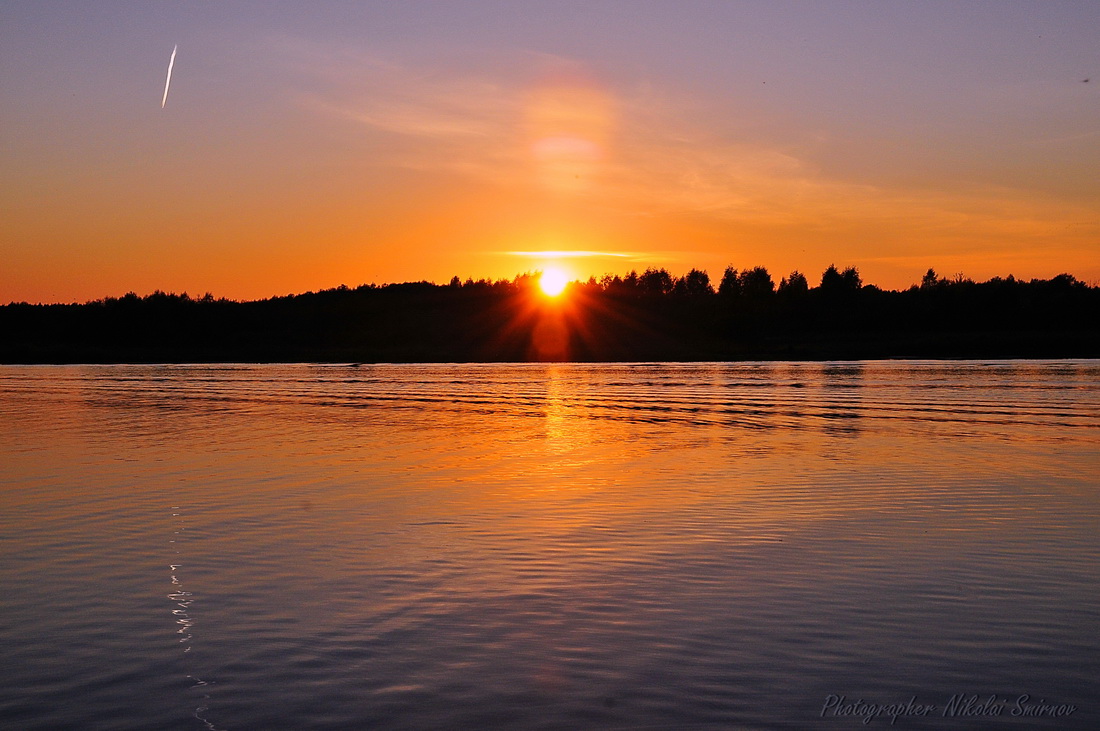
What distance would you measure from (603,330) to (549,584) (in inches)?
6125

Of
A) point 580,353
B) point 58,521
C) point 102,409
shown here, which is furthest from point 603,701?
point 580,353

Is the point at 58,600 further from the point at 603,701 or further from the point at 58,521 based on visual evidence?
the point at 603,701

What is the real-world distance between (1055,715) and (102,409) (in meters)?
45.6

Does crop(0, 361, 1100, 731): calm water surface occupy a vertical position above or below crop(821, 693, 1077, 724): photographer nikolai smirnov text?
above

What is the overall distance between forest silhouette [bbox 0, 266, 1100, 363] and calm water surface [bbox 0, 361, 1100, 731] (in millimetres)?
106848

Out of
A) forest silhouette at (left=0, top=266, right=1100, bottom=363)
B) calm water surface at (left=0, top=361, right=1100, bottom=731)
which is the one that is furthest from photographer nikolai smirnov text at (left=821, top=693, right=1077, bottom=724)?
forest silhouette at (left=0, top=266, right=1100, bottom=363)

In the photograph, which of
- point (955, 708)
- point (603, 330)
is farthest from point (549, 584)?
point (603, 330)

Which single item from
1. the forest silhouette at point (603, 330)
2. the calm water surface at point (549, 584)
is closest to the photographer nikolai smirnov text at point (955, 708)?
the calm water surface at point (549, 584)

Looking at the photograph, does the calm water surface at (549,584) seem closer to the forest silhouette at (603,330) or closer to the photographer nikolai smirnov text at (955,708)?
the photographer nikolai smirnov text at (955,708)

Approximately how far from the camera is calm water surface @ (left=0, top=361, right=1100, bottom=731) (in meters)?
8.59

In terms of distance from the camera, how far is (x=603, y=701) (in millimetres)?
8492

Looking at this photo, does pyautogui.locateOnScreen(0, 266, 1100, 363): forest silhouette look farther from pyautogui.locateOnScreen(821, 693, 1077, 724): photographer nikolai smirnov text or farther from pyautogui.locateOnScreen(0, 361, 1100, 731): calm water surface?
pyautogui.locateOnScreen(821, 693, 1077, 724): photographer nikolai smirnov text

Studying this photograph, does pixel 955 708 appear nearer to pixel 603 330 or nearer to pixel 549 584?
pixel 549 584

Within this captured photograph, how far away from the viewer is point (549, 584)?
12445 millimetres
